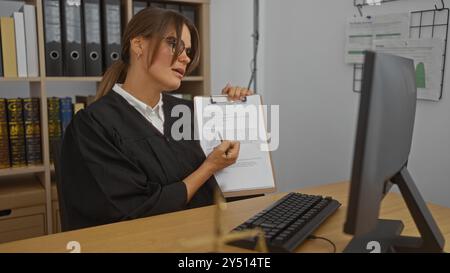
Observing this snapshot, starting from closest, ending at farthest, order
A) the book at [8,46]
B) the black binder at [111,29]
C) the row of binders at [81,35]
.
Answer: the book at [8,46]
the row of binders at [81,35]
the black binder at [111,29]

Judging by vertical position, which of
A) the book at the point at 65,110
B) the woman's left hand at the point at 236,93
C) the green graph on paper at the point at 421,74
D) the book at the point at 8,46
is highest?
the book at the point at 8,46

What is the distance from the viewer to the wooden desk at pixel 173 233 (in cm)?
90

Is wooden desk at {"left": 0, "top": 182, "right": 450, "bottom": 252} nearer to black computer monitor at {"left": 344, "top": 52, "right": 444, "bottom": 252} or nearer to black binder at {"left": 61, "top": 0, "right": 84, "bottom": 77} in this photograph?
black computer monitor at {"left": 344, "top": 52, "right": 444, "bottom": 252}

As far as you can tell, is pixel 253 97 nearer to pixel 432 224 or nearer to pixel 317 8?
pixel 432 224

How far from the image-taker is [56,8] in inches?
75.9

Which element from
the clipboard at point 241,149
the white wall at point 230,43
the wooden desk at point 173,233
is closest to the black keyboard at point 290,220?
the wooden desk at point 173,233

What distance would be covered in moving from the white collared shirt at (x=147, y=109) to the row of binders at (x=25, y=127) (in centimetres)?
68

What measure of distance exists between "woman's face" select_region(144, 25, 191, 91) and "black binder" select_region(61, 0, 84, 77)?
2.68 feet

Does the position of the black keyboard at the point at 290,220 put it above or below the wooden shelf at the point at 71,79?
below

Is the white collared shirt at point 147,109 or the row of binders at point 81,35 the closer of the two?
the white collared shirt at point 147,109

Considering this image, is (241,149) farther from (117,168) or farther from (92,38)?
(92,38)

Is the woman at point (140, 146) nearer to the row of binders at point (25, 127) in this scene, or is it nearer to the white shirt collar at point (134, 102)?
the white shirt collar at point (134, 102)

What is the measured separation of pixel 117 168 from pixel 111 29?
42.9 inches

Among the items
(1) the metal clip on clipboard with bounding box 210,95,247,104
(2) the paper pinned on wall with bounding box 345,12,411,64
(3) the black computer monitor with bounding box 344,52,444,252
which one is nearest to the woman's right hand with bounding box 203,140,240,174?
(1) the metal clip on clipboard with bounding box 210,95,247,104
